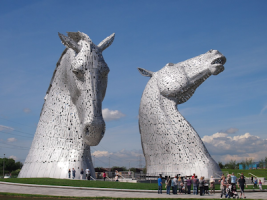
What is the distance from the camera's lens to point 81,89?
11602mm

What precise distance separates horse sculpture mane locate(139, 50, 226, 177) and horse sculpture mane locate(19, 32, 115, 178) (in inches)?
292

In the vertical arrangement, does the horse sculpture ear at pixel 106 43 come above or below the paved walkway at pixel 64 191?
above

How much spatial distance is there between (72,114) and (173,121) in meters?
8.41

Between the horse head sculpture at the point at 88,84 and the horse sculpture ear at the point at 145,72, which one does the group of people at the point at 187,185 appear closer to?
the horse head sculpture at the point at 88,84

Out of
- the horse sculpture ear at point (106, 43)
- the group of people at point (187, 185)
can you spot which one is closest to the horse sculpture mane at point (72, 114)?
the horse sculpture ear at point (106, 43)

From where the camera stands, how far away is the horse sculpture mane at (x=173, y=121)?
18.6m

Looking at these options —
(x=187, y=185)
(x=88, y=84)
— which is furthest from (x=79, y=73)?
(x=187, y=185)

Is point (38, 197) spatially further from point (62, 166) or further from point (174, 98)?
point (174, 98)

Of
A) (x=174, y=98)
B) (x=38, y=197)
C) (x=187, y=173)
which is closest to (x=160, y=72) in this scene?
(x=174, y=98)

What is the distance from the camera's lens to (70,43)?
1208 centimetres

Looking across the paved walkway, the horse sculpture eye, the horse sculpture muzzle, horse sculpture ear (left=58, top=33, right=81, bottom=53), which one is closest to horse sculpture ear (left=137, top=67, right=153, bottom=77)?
horse sculpture ear (left=58, top=33, right=81, bottom=53)

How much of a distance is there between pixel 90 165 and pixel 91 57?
14.6 feet

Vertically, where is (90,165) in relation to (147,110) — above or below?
below

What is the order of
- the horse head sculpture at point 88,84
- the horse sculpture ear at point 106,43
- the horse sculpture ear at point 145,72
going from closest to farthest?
the horse head sculpture at point 88,84 → the horse sculpture ear at point 106,43 → the horse sculpture ear at point 145,72
